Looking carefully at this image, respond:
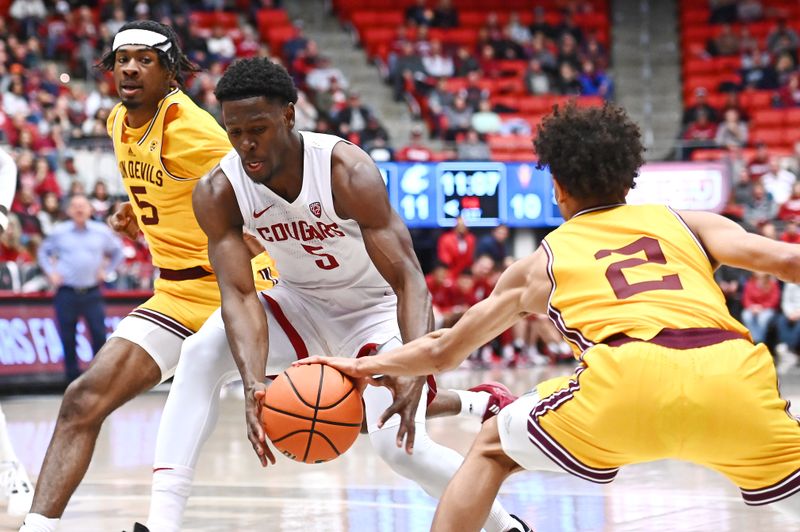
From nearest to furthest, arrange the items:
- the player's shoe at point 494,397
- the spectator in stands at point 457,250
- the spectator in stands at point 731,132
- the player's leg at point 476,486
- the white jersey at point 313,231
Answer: the player's leg at point 476,486 → the white jersey at point 313,231 → the player's shoe at point 494,397 → the spectator in stands at point 457,250 → the spectator in stands at point 731,132

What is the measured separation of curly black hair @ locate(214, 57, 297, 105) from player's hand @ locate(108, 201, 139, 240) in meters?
1.55

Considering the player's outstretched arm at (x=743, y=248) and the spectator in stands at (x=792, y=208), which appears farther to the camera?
the spectator in stands at (x=792, y=208)

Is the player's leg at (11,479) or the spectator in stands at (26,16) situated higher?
the spectator in stands at (26,16)

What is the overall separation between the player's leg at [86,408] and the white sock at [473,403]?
1586 millimetres

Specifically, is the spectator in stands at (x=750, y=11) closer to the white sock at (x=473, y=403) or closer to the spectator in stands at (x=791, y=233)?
the spectator in stands at (x=791, y=233)

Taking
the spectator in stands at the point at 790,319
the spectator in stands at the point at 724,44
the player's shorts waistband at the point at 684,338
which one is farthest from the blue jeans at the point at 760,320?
the player's shorts waistband at the point at 684,338

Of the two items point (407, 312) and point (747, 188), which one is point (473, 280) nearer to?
point (747, 188)

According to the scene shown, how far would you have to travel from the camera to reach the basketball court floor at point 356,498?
5.73 metres

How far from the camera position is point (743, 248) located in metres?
3.73

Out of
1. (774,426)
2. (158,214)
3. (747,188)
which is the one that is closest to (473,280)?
(747,188)

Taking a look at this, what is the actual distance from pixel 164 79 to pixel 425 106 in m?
13.9

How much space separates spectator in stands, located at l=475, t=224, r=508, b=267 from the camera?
1515 centimetres

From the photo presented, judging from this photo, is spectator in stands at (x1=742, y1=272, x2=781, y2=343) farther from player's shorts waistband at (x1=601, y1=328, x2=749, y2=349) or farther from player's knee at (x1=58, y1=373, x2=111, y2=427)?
player's shorts waistband at (x1=601, y1=328, x2=749, y2=349)

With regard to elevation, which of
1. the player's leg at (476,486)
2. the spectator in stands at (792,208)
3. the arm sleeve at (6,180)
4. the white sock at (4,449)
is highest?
the arm sleeve at (6,180)
